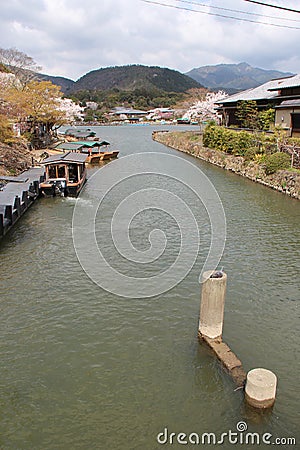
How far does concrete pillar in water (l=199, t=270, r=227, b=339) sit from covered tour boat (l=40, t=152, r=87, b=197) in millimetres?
14925

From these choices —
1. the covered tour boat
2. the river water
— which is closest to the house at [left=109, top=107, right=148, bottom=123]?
the covered tour boat

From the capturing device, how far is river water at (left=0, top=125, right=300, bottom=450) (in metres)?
5.60

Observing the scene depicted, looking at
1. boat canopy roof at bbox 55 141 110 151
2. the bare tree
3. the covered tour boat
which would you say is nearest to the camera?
the covered tour boat

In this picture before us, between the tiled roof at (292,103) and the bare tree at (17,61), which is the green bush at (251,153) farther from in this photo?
the bare tree at (17,61)

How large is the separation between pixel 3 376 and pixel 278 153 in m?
20.5

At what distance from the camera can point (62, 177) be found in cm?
2208

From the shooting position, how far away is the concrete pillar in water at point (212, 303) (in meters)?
6.61

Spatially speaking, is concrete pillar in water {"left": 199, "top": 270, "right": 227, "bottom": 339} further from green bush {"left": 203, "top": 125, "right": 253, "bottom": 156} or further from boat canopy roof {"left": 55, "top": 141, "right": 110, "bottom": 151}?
boat canopy roof {"left": 55, "top": 141, "right": 110, "bottom": 151}

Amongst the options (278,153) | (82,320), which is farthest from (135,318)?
(278,153)

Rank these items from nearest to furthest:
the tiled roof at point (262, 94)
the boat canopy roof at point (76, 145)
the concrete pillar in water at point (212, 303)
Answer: the concrete pillar in water at point (212, 303) → the boat canopy roof at point (76, 145) → the tiled roof at point (262, 94)

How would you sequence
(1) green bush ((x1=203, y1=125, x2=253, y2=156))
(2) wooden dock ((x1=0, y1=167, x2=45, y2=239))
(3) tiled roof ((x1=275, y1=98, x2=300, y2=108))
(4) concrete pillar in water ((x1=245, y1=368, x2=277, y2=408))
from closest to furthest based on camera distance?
(4) concrete pillar in water ((x1=245, y1=368, x2=277, y2=408))
(2) wooden dock ((x1=0, y1=167, x2=45, y2=239))
(3) tiled roof ((x1=275, y1=98, x2=300, y2=108))
(1) green bush ((x1=203, y1=125, x2=253, y2=156))

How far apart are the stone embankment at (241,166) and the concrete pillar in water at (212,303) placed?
47.0 ft

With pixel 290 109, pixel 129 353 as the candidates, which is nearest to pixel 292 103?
pixel 290 109

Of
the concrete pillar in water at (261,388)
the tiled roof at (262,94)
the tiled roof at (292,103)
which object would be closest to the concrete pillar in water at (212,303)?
the concrete pillar in water at (261,388)
